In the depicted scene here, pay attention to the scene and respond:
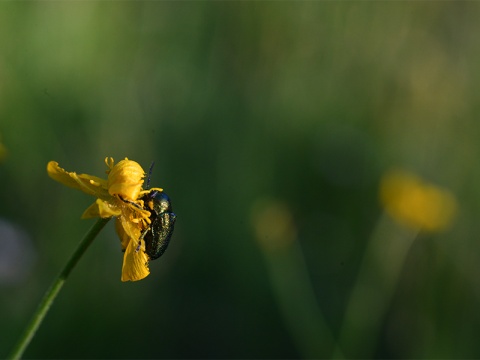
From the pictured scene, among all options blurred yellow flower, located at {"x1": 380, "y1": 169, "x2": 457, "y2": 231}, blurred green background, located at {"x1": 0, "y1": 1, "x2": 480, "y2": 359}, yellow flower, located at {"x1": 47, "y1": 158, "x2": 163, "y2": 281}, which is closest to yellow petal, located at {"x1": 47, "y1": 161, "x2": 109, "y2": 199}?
yellow flower, located at {"x1": 47, "y1": 158, "x2": 163, "y2": 281}

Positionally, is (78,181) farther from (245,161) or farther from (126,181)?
(245,161)

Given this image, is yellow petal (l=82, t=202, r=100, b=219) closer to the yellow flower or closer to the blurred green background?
the yellow flower

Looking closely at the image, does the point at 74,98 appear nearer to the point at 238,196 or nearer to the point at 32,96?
the point at 32,96

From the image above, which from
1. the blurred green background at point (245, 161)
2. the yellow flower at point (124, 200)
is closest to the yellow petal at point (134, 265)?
the yellow flower at point (124, 200)

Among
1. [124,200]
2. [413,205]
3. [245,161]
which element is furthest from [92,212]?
[245,161]

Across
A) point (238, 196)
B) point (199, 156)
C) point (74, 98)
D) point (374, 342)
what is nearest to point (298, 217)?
point (238, 196)

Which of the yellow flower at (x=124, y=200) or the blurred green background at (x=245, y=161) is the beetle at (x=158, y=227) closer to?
the yellow flower at (x=124, y=200)
